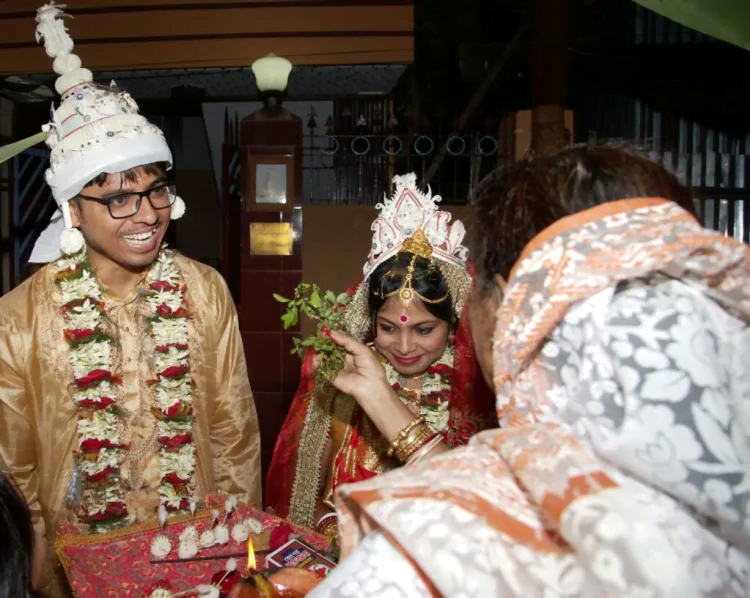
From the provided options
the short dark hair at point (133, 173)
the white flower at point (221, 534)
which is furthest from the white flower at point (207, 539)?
the short dark hair at point (133, 173)

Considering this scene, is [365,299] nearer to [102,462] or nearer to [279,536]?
[279,536]

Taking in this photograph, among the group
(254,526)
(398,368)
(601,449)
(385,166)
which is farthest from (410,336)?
(385,166)

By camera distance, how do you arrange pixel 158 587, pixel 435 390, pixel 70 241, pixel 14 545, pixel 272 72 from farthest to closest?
1. pixel 272 72
2. pixel 435 390
3. pixel 70 241
4. pixel 158 587
5. pixel 14 545

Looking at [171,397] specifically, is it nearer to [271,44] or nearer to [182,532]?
[182,532]

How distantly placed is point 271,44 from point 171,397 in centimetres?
463

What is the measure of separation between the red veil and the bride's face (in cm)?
11

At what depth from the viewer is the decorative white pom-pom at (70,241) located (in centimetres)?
280

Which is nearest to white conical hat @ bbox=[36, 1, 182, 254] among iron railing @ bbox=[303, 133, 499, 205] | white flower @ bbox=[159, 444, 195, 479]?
white flower @ bbox=[159, 444, 195, 479]

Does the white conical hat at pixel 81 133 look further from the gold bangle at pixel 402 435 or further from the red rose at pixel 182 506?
the gold bangle at pixel 402 435

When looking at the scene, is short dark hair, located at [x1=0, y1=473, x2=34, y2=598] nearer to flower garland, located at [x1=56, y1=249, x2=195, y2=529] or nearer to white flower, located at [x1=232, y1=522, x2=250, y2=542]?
white flower, located at [x1=232, y1=522, x2=250, y2=542]

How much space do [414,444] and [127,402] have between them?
4.93 ft

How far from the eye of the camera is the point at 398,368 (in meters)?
2.84

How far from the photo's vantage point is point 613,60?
264 inches

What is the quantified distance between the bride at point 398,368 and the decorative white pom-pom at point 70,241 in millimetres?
1194
